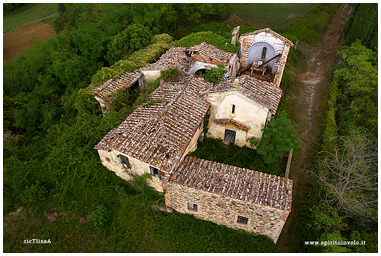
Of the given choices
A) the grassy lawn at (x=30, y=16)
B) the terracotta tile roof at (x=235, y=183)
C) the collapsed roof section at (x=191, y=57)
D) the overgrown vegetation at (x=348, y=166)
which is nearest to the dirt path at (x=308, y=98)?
the overgrown vegetation at (x=348, y=166)

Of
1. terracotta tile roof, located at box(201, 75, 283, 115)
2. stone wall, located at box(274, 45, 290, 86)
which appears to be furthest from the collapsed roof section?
stone wall, located at box(274, 45, 290, 86)

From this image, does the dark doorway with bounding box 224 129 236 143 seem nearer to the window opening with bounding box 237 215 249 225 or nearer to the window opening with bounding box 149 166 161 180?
the window opening with bounding box 237 215 249 225

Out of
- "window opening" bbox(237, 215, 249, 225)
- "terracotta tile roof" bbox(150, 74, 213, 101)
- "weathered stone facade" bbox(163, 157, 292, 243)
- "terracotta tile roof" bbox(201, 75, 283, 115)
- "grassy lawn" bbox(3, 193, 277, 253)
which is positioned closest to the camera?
"weathered stone facade" bbox(163, 157, 292, 243)

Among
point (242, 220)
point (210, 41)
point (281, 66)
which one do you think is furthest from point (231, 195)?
point (210, 41)

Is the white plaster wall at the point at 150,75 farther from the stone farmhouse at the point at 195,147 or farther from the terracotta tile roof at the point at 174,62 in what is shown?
the stone farmhouse at the point at 195,147

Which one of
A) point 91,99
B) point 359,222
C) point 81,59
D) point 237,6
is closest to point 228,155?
point 359,222

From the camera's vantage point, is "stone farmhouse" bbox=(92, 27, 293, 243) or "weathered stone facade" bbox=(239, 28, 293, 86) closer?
"stone farmhouse" bbox=(92, 27, 293, 243)

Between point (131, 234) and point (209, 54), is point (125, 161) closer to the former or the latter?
point (131, 234)

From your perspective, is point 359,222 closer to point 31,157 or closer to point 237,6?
point 31,157
